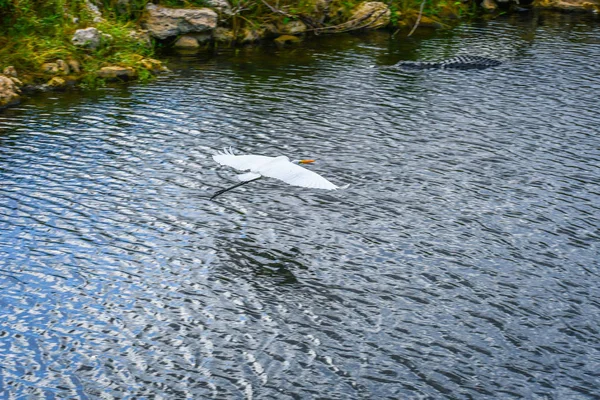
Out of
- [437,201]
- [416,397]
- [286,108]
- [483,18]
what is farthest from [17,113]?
[483,18]

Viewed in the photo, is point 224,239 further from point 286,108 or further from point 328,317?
point 286,108

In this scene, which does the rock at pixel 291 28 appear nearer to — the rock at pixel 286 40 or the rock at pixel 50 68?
the rock at pixel 286 40

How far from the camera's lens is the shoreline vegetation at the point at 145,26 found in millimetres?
20672

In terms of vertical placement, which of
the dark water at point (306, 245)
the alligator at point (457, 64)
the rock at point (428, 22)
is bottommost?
the dark water at point (306, 245)

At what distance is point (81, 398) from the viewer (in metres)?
8.22

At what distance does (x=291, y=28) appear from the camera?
89.2 ft

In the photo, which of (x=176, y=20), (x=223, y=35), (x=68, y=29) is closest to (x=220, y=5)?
(x=223, y=35)

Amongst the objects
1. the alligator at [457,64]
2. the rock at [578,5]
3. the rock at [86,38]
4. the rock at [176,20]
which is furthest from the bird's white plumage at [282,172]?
the rock at [578,5]

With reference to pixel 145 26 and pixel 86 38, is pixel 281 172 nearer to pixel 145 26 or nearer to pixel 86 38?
pixel 86 38

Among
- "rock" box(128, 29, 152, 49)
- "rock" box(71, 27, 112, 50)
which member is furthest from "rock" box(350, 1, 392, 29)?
"rock" box(71, 27, 112, 50)

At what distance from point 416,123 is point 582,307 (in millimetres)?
8246

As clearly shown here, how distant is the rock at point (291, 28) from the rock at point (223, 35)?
80.8 inches

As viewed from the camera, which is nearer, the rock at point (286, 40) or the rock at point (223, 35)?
the rock at point (223, 35)

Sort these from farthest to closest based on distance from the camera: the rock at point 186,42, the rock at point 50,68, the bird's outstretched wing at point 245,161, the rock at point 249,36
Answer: the rock at point 249,36
the rock at point 186,42
the rock at point 50,68
the bird's outstretched wing at point 245,161
